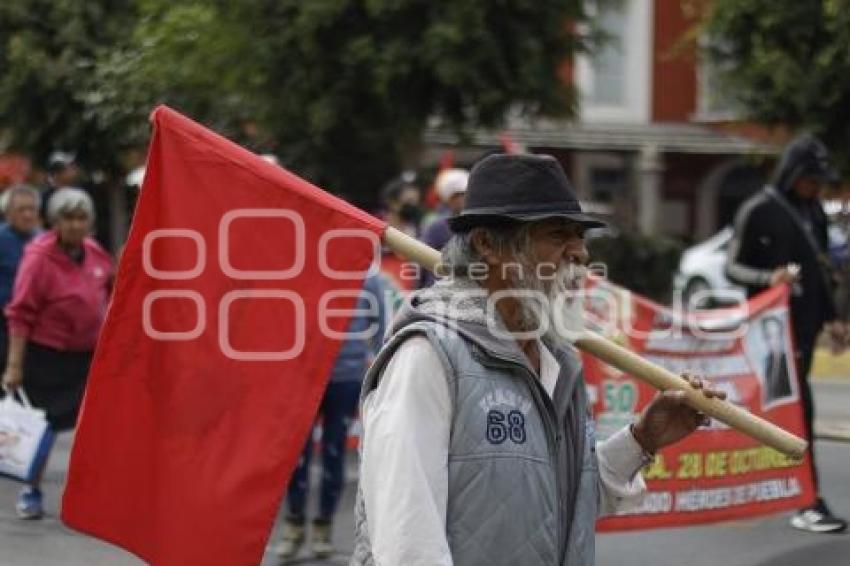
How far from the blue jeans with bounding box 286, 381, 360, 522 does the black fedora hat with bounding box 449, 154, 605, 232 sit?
4.16m

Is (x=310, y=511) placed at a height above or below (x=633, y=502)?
below

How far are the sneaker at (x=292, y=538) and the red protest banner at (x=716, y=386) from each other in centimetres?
136

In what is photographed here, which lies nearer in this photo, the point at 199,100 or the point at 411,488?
the point at 411,488

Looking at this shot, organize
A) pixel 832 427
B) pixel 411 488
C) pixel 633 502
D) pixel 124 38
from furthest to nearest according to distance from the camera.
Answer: pixel 124 38 < pixel 832 427 < pixel 633 502 < pixel 411 488

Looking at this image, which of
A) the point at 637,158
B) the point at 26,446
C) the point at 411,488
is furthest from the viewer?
the point at 637,158

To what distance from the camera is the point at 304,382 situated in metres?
3.57

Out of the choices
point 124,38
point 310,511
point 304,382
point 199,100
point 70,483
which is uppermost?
point 124,38

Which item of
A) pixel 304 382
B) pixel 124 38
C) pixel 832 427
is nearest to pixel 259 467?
pixel 304 382

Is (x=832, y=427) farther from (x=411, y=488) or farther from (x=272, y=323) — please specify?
(x=411, y=488)

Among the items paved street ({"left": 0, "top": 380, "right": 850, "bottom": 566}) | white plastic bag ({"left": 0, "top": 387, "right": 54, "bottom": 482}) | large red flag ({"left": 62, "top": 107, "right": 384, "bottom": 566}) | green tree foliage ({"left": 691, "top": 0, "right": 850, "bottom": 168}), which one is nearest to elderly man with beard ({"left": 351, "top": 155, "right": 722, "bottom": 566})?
large red flag ({"left": 62, "top": 107, "right": 384, "bottom": 566})

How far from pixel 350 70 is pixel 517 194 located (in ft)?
34.1

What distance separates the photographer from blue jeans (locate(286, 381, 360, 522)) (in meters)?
6.98

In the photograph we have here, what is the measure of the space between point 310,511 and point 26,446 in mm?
1467

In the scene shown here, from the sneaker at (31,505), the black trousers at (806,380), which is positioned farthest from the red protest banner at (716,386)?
the sneaker at (31,505)
